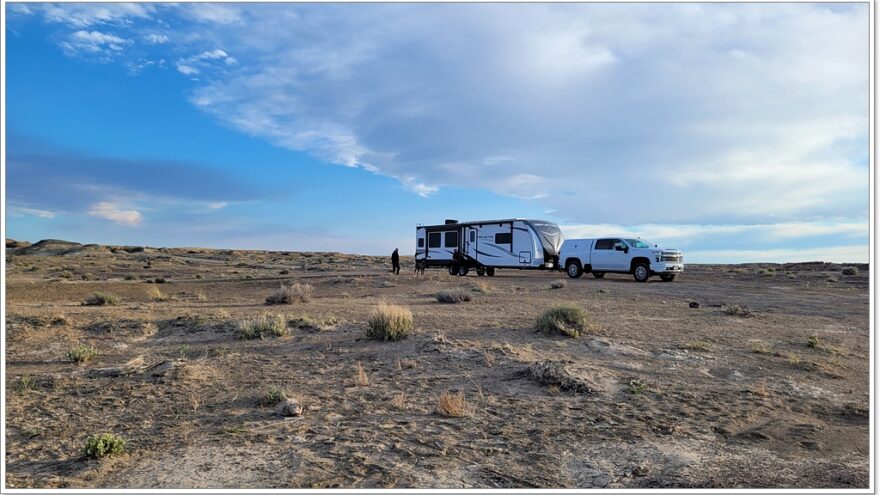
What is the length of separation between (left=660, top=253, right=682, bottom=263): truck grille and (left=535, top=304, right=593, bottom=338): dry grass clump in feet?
51.9

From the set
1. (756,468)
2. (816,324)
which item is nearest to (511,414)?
(756,468)

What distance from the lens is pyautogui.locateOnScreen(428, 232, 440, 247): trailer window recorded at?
32.0 m

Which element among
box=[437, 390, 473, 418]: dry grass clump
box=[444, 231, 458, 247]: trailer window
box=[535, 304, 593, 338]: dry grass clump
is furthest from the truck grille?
box=[437, 390, 473, 418]: dry grass clump

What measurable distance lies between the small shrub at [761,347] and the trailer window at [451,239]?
869 inches

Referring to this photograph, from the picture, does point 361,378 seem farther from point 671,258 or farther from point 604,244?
point 604,244

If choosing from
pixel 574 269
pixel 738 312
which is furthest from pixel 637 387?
pixel 574 269

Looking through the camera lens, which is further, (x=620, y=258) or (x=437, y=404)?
(x=620, y=258)

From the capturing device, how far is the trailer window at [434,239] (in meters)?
32.0

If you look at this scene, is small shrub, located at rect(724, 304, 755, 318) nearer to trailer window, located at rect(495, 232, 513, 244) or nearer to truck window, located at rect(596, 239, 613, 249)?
truck window, located at rect(596, 239, 613, 249)

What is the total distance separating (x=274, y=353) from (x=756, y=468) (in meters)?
6.81

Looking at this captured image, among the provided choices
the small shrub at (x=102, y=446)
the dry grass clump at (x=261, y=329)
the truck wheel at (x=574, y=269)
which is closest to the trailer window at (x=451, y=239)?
the truck wheel at (x=574, y=269)

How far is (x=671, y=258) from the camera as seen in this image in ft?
80.1

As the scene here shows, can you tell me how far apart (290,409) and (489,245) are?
956 inches

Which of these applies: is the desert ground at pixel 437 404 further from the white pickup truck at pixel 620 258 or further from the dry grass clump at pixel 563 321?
the white pickup truck at pixel 620 258
